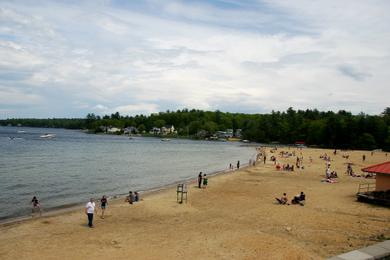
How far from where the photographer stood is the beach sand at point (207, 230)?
17562mm

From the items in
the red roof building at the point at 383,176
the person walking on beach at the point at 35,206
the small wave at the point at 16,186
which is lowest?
the small wave at the point at 16,186

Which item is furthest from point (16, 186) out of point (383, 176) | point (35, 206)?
point (383, 176)

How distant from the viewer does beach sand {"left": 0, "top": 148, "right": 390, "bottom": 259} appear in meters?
17.6

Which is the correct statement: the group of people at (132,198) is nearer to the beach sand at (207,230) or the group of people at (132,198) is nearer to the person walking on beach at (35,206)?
the beach sand at (207,230)

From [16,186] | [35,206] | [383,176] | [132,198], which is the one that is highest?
[383,176]

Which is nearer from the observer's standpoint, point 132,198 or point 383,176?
point 383,176

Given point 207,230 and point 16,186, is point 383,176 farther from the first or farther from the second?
point 16,186

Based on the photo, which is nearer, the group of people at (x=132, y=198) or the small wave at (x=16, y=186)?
the group of people at (x=132, y=198)

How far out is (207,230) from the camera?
21.6 m

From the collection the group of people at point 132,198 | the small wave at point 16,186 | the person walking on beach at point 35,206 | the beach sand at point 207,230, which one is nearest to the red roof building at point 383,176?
the beach sand at point 207,230

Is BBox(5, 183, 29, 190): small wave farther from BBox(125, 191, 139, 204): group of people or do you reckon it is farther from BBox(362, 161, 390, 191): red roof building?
BBox(362, 161, 390, 191): red roof building

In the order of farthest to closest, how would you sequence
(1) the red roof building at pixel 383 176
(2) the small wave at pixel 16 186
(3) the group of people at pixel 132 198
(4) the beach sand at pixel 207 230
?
1. (2) the small wave at pixel 16 186
2. (3) the group of people at pixel 132 198
3. (1) the red roof building at pixel 383 176
4. (4) the beach sand at pixel 207 230

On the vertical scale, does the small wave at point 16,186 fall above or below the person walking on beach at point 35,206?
below

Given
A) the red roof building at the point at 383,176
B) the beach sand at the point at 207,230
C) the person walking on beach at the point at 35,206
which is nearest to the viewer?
the beach sand at the point at 207,230
